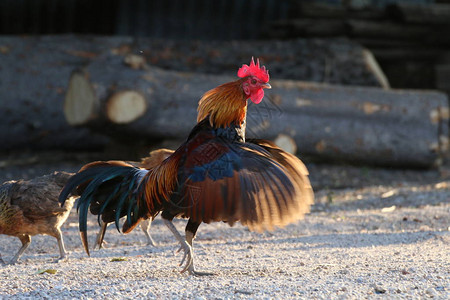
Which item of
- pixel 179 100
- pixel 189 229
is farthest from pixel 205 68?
pixel 189 229

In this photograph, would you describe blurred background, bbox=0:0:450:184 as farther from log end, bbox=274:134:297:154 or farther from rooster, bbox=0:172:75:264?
rooster, bbox=0:172:75:264

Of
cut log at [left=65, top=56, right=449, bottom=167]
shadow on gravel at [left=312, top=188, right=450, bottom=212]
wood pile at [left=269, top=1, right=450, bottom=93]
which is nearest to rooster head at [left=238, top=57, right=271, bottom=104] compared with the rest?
shadow on gravel at [left=312, top=188, right=450, bottom=212]

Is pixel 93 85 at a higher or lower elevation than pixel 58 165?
higher

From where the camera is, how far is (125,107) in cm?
925

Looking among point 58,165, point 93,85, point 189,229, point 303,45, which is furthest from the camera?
point 303,45

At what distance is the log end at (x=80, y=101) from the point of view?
9.19 m

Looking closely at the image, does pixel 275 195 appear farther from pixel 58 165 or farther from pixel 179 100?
pixel 58 165

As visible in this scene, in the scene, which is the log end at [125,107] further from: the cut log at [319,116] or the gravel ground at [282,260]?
the gravel ground at [282,260]

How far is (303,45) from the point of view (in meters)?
12.1

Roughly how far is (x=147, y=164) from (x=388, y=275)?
2566mm

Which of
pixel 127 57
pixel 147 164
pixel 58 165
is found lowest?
pixel 58 165

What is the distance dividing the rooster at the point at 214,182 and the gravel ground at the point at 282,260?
0.40 m

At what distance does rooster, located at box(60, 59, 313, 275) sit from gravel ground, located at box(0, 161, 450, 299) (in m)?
0.40

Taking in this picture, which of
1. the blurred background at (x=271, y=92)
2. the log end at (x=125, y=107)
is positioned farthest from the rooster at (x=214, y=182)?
the log end at (x=125, y=107)
